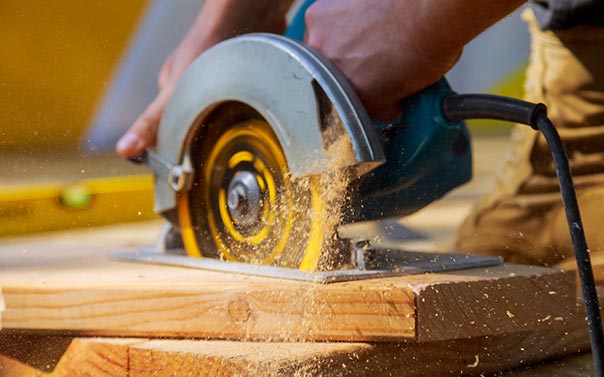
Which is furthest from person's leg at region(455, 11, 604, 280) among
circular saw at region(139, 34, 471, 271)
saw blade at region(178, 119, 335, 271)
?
saw blade at region(178, 119, 335, 271)

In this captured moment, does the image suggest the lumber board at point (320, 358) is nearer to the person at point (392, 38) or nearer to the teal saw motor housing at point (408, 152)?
the teal saw motor housing at point (408, 152)

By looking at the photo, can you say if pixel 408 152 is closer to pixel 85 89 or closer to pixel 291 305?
pixel 291 305

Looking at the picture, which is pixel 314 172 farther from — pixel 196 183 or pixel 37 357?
pixel 37 357

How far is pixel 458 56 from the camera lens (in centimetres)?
177

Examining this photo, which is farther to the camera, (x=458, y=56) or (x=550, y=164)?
(x=550, y=164)

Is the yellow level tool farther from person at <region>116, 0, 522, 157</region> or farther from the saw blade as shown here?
person at <region>116, 0, 522, 157</region>

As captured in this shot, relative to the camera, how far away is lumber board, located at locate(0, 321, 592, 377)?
1.48m

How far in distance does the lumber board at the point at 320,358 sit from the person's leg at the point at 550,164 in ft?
2.58

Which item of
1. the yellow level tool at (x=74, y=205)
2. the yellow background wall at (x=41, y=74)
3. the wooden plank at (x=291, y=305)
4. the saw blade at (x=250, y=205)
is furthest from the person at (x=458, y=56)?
the yellow background wall at (x=41, y=74)

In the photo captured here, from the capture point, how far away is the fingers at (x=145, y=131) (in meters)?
2.06

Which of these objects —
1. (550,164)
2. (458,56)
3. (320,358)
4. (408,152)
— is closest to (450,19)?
(458,56)

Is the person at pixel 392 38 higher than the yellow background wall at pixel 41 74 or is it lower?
higher

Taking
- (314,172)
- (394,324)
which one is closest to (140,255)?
(314,172)

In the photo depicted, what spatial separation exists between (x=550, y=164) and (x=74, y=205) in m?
2.05
